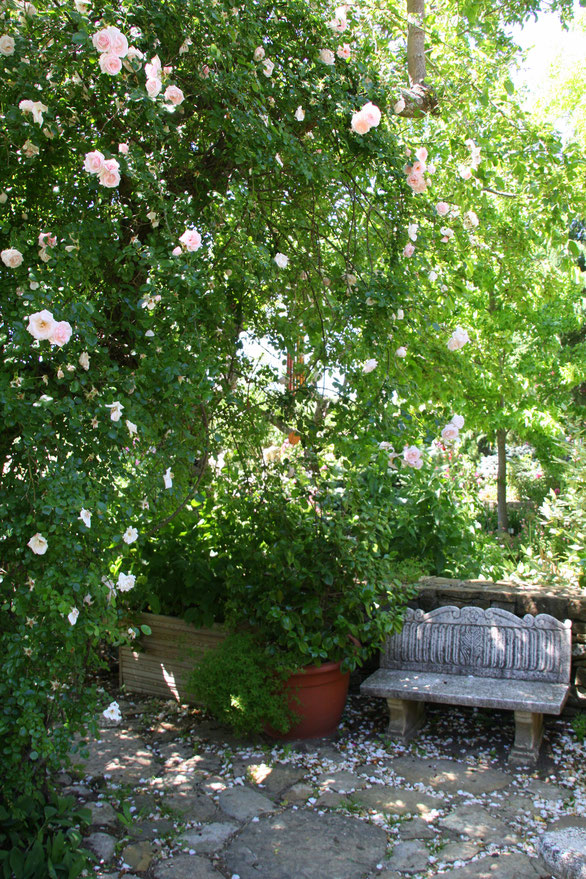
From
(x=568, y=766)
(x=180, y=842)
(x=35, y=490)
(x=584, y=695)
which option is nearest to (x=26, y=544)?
(x=35, y=490)

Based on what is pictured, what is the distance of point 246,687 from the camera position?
372 centimetres

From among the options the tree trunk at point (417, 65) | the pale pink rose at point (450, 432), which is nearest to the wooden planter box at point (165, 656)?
the pale pink rose at point (450, 432)

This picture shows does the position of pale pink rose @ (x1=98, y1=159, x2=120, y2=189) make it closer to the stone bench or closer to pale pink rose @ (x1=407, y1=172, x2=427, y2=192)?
pale pink rose @ (x1=407, y1=172, x2=427, y2=192)

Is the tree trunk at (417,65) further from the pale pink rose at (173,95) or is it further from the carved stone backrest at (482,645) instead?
the carved stone backrest at (482,645)

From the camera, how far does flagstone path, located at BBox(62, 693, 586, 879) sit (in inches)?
110

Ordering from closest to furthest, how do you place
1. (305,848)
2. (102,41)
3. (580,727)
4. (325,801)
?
(102,41), (305,848), (325,801), (580,727)

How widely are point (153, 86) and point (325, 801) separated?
9.87 feet

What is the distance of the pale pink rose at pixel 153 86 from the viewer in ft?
7.97

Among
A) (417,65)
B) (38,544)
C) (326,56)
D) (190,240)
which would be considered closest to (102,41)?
(190,240)

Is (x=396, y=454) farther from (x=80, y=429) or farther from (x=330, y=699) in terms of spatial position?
(x=330, y=699)

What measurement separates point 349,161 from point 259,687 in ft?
8.51

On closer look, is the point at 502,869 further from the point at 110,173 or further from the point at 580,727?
the point at 110,173

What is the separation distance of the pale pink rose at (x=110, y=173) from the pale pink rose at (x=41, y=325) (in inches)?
19.9

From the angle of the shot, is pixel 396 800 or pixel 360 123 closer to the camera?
pixel 360 123
